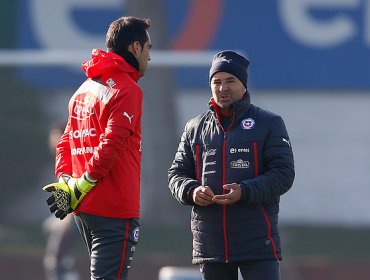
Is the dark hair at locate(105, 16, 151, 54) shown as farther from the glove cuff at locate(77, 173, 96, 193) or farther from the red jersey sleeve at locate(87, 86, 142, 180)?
the glove cuff at locate(77, 173, 96, 193)

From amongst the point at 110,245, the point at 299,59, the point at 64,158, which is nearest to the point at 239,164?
the point at 110,245

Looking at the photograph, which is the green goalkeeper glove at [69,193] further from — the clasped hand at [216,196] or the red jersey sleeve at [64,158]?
the clasped hand at [216,196]

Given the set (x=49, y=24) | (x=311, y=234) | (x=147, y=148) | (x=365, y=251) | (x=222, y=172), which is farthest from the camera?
(x=49, y=24)

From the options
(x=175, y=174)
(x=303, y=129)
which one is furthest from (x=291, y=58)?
(x=175, y=174)

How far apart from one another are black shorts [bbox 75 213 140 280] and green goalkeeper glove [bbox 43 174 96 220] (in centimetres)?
8

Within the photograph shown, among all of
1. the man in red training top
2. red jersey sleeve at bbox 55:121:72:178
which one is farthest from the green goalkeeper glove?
red jersey sleeve at bbox 55:121:72:178

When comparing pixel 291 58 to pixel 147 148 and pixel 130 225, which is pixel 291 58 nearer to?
pixel 147 148

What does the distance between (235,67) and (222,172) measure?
1.71ft

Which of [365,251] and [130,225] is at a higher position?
[365,251]

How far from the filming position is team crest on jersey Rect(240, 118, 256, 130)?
5984 millimetres

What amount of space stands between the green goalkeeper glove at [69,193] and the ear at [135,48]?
0.65 m

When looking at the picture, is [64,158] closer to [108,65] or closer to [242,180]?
[108,65]

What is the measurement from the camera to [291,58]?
763 inches

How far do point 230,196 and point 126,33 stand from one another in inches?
38.3
